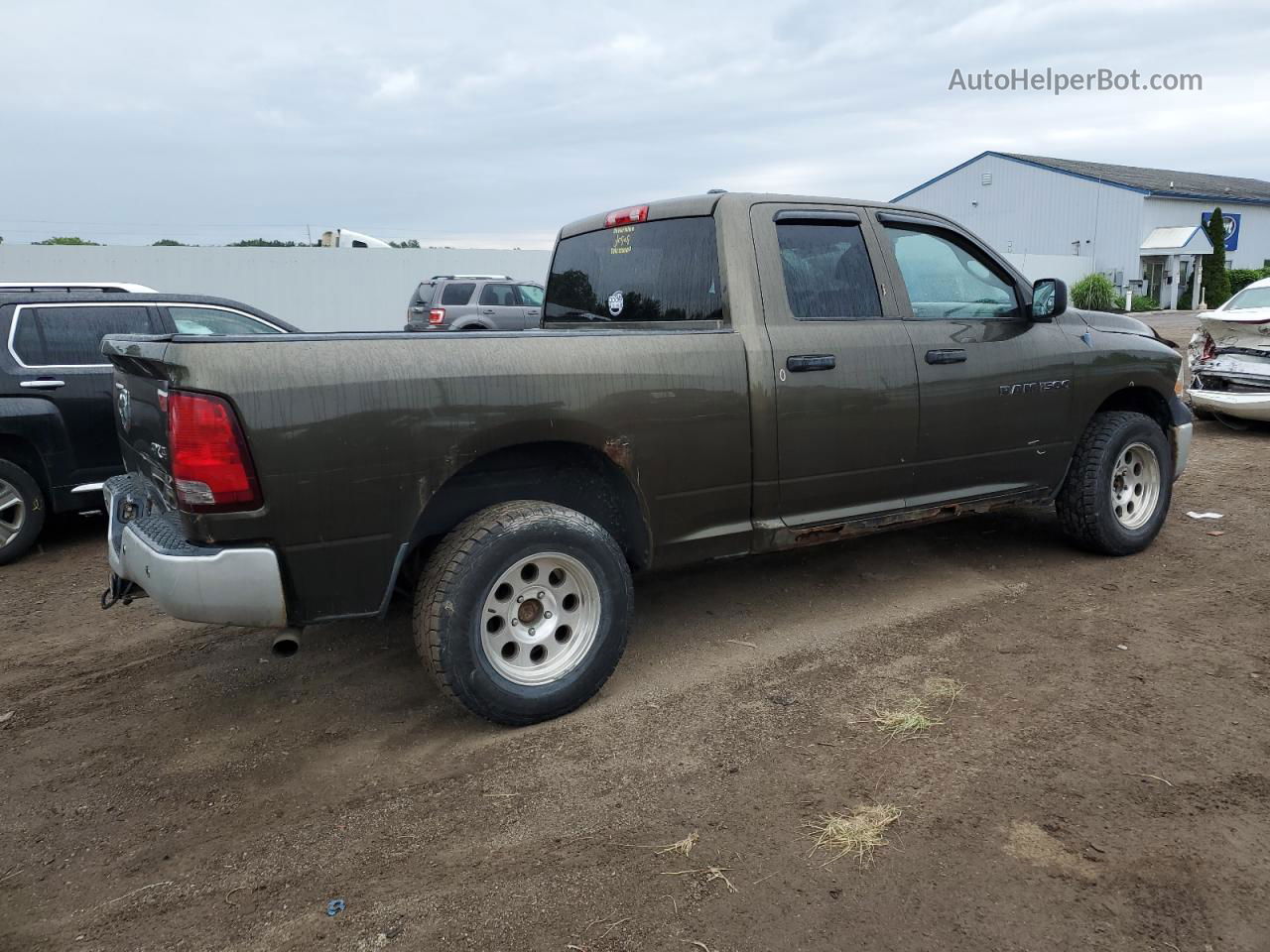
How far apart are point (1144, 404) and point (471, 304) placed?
42.9 feet

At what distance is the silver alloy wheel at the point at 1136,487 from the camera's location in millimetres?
5254

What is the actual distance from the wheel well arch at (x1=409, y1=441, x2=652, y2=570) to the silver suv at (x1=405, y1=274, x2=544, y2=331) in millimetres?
13046

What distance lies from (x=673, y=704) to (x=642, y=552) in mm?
620

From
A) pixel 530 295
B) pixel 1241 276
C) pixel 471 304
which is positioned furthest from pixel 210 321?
pixel 1241 276

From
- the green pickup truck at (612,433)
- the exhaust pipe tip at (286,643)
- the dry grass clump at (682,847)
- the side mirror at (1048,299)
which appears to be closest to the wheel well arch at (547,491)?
the green pickup truck at (612,433)

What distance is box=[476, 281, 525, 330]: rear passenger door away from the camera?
54.7 ft

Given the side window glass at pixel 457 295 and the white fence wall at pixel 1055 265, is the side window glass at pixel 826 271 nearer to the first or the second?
the side window glass at pixel 457 295

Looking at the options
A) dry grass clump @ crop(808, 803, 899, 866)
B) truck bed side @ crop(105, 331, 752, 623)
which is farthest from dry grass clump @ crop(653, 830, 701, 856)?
truck bed side @ crop(105, 331, 752, 623)

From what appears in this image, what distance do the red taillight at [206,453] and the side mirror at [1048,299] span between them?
12.5ft

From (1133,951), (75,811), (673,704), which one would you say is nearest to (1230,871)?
(1133,951)

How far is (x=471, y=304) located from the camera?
1675 centimetres

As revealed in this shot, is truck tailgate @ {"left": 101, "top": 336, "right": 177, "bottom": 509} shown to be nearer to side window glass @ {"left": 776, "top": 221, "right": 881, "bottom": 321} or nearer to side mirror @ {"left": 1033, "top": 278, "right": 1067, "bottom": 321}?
side window glass @ {"left": 776, "top": 221, "right": 881, "bottom": 321}

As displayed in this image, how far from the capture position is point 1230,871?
2512 mm

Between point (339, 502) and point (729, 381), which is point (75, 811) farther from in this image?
point (729, 381)
